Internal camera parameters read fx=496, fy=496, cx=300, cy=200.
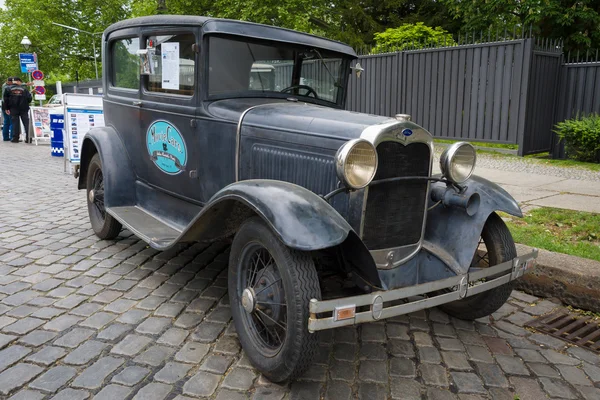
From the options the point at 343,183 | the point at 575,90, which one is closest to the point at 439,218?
the point at 343,183

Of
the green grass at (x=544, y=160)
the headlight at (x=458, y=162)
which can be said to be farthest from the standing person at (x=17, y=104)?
the headlight at (x=458, y=162)

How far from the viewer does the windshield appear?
3.58 metres

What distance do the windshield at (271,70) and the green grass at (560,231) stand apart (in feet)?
7.00

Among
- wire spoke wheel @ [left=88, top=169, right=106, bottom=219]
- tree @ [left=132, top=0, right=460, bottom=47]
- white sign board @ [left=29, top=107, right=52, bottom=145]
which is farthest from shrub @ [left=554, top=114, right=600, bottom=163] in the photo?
white sign board @ [left=29, top=107, right=52, bottom=145]

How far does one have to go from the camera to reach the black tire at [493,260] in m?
3.12

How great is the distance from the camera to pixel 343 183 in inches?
102

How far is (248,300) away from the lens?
106 inches

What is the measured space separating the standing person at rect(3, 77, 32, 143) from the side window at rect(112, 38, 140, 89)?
38.2 feet

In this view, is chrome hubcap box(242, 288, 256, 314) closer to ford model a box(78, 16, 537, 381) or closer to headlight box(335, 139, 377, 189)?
ford model a box(78, 16, 537, 381)

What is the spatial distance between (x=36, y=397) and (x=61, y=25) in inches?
1385

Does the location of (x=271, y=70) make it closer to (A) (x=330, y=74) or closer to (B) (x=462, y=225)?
(A) (x=330, y=74)

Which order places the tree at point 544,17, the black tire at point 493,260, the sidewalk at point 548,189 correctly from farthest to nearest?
the tree at point 544,17
the sidewalk at point 548,189
the black tire at point 493,260

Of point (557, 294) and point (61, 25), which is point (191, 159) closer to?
point (557, 294)

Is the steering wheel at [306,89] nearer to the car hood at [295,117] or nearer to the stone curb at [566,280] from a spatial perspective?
the car hood at [295,117]
